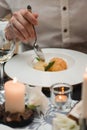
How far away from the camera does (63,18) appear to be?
1.43 meters

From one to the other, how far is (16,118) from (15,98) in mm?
49

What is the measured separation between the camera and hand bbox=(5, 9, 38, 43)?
3.67ft

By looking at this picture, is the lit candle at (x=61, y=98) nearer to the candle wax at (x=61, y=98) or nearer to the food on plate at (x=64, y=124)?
the candle wax at (x=61, y=98)

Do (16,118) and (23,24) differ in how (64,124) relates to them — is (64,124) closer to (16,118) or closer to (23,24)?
(16,118)

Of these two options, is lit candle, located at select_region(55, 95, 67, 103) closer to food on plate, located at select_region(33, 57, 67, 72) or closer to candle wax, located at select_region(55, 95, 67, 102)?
candle wax, located at select_region(55, 95, 67, 102)

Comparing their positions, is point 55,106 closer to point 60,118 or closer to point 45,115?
point 45,115

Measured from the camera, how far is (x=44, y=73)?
1.02 m

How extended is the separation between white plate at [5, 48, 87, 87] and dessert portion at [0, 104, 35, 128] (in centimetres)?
16

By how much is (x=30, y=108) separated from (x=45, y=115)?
0.15 feet

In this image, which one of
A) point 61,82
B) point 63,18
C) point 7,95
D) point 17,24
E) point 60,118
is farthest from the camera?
point 63,18

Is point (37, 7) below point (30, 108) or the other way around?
the other way around

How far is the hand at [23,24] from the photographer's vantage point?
112cm

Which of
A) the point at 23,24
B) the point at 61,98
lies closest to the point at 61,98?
the point at 61,98

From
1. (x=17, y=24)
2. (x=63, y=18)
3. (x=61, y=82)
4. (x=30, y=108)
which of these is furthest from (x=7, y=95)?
(x=63, y=18)
